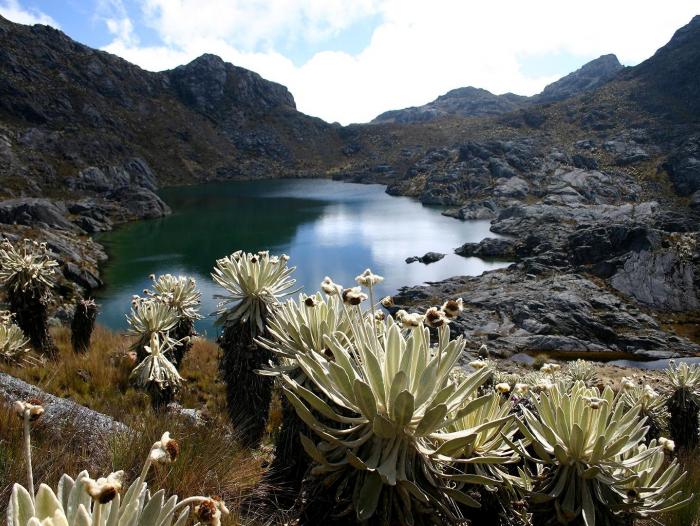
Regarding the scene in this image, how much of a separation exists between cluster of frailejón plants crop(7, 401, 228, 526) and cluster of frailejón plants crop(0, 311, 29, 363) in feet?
25.4

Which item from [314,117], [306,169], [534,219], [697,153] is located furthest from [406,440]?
[314,117]

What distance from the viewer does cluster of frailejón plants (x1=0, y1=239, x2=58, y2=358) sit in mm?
8602

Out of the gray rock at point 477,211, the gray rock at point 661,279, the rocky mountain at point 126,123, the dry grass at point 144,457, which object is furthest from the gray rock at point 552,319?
the rocky mountain at point 126,123

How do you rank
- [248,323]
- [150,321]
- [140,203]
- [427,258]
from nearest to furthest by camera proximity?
1. [248,323]
2. [150,321]
3. [427,258]
4. [140,203]

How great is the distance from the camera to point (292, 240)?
4859 cm

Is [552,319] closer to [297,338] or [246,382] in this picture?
[246,382]

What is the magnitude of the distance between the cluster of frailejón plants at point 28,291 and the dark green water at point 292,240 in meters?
14.8

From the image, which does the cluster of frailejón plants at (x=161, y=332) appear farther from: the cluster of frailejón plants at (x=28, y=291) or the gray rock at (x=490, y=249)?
the gray rock at (x=490, y=249)

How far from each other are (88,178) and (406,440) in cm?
8265

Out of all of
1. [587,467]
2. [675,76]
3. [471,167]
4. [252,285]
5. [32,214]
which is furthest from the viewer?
[675,76]

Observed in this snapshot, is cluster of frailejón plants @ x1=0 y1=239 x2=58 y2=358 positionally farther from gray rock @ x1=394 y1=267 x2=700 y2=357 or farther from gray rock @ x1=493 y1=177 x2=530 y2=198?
gray rock @ x1=493 y1=177 x2=530 y2=198

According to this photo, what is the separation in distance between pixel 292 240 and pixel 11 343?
40820 mm

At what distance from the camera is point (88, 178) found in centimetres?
7231

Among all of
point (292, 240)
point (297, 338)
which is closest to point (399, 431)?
point (297, 338)
